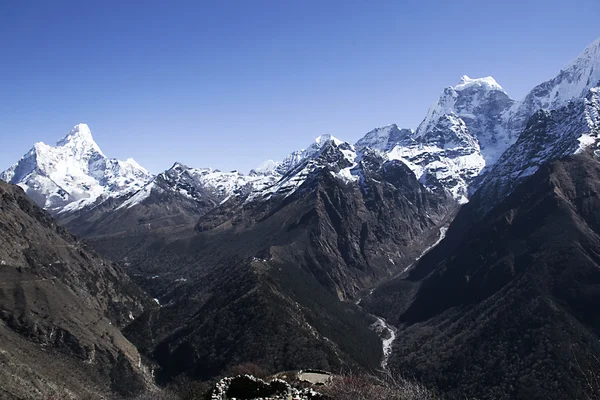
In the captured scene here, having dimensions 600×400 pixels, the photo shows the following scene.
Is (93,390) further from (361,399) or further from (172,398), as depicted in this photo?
(361,399)

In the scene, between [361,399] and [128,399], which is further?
[128,399]

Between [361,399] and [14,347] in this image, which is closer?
[361,399]

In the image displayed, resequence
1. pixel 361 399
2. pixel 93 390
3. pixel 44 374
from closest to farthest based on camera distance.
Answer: pixel 361 399 → pixel 44 374 → pixel 93 390

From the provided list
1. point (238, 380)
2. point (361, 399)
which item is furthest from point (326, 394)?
point (238, 380)

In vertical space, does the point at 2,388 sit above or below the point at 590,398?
below

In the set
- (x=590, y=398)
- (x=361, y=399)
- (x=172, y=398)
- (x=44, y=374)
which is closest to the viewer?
(x=590, y=398)

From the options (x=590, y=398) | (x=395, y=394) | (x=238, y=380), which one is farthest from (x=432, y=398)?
(x=238, y=380)

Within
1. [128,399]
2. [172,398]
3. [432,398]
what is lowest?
[128,399]

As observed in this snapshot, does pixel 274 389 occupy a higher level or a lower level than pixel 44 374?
higher

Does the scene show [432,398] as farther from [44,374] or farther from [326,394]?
[44,374]
